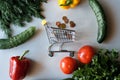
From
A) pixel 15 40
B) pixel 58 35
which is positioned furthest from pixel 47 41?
pixel 15 40

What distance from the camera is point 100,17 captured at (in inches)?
59.3

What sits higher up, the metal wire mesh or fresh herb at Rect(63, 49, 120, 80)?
the metal wire mesh

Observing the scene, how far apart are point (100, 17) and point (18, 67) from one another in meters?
0.51

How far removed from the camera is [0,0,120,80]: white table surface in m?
1.52

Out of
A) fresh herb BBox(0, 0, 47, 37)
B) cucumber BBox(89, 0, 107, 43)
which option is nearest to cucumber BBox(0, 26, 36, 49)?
fresh herb BBox(0, 0, 47, 37)

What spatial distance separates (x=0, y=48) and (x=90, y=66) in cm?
49

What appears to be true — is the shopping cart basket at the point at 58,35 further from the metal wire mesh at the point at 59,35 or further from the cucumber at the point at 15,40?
the cucumber at the point at 15,40

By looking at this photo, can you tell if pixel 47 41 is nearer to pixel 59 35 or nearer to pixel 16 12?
pixel 59 35

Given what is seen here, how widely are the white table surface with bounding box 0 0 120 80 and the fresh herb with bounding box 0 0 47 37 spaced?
0.04 metres

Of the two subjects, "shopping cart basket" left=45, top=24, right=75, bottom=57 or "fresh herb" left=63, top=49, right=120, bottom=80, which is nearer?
"fresh herb" left=63, top=49, right=120, bottom=80

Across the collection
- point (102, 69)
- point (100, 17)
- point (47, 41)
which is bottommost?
point (102, 69)

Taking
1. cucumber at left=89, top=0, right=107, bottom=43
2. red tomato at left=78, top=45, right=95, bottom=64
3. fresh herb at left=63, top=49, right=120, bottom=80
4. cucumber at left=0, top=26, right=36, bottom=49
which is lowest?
fresh herb at left=63, top=49, right=120, bottom=80

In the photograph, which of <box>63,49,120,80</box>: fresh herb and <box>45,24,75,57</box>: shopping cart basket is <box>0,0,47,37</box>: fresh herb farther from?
<box>63,49,120,80</box>: fresh herb

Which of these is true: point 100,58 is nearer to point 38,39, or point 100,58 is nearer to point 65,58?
point 65,58
